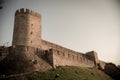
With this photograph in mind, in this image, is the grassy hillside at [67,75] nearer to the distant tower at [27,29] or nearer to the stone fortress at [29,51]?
the stone fortress at [29,51]

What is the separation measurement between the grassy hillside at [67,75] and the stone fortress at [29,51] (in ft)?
3.06

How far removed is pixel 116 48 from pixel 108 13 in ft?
8.06

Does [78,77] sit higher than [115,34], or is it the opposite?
[115,34]

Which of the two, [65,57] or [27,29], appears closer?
[27,29]

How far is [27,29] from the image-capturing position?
80.1 feet

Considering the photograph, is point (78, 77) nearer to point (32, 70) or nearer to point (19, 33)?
point (32, 70)

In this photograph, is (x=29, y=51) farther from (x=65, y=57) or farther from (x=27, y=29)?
(x=65, y=57)

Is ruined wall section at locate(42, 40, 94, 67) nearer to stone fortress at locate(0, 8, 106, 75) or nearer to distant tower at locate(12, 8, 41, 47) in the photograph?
stone fortress at locate(0, 8, 106, 75)

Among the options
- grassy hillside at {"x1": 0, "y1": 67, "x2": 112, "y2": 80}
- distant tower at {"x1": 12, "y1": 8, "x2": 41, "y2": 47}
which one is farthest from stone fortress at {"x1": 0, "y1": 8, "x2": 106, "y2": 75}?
grassy hillside at {"x1": 0, "y1": 67, "x2": 112, "y2": 80}

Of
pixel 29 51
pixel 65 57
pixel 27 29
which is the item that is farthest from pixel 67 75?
pixel 27 29

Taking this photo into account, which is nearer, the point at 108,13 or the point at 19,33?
the point at 108,13

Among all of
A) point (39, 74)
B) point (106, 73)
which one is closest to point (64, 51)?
point (106, 73)

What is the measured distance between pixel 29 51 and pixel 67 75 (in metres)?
3.59

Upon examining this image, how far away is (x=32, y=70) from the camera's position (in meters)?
22.3
